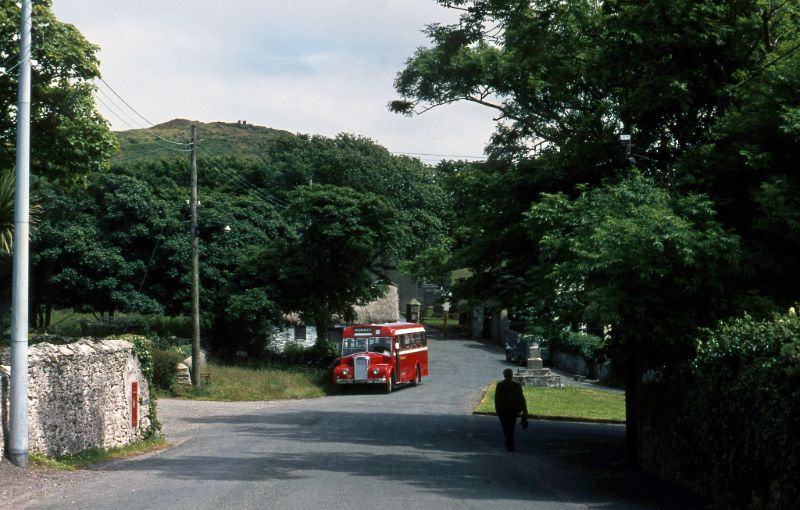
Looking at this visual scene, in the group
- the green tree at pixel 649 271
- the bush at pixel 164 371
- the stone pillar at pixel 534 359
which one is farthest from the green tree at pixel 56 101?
the stone pillar at pixel 534 359

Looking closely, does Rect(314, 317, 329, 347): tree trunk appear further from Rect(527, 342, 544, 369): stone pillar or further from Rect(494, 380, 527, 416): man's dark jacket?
Rect(494, 380, 527, 416): man's dark jacket

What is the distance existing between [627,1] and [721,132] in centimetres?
428

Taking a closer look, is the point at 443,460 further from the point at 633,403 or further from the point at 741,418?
the point at 741,418

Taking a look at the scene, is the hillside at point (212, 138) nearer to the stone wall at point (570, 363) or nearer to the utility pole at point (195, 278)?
the stone wall at point (570, 363)

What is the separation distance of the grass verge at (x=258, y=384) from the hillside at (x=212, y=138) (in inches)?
3750

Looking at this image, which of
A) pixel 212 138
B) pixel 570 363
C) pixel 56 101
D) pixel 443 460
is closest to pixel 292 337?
pixel 570 363

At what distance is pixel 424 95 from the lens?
33.2 m

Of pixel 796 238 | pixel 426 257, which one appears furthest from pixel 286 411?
pixel 796 238

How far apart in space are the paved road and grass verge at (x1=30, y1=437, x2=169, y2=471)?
0.43 metres

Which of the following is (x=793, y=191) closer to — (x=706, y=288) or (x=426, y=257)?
(x=706, y=288)

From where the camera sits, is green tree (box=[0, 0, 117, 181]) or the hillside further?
the hillside

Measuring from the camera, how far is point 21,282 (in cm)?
1475

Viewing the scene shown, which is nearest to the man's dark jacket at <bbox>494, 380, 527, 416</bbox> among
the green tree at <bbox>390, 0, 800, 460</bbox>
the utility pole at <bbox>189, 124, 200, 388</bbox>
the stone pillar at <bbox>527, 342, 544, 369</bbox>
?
the green tree at <bbox>390, 0, 800, 460</bbox>

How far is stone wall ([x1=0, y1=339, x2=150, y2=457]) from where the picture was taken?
15484 millimetres
